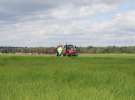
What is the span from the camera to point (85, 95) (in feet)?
46.4

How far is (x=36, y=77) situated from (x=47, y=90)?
7.12m

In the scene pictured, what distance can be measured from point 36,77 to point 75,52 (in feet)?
153

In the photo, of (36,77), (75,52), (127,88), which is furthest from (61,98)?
(75,52)

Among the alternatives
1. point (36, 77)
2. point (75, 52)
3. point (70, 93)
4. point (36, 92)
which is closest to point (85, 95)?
point (70, 93)

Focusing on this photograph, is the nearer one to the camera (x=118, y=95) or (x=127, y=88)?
(x=118, y=95)

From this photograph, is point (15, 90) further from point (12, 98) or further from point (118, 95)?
point (118, 95)

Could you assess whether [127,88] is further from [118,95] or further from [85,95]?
[85,95]

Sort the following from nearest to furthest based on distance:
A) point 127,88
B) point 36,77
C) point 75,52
A: 1. point 127,88
2. point 36,77
3. point 75,52

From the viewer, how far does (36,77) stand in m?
22.6

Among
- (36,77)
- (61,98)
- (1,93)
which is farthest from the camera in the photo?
(36,77)

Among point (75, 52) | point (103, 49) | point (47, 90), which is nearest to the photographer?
point (47, 90)

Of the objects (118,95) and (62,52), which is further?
(62,52)

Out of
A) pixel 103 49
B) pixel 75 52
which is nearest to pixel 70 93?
pixel 75 52

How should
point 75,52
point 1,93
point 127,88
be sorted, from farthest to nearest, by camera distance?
point 75,52 → point 127,88 → point 1,93
